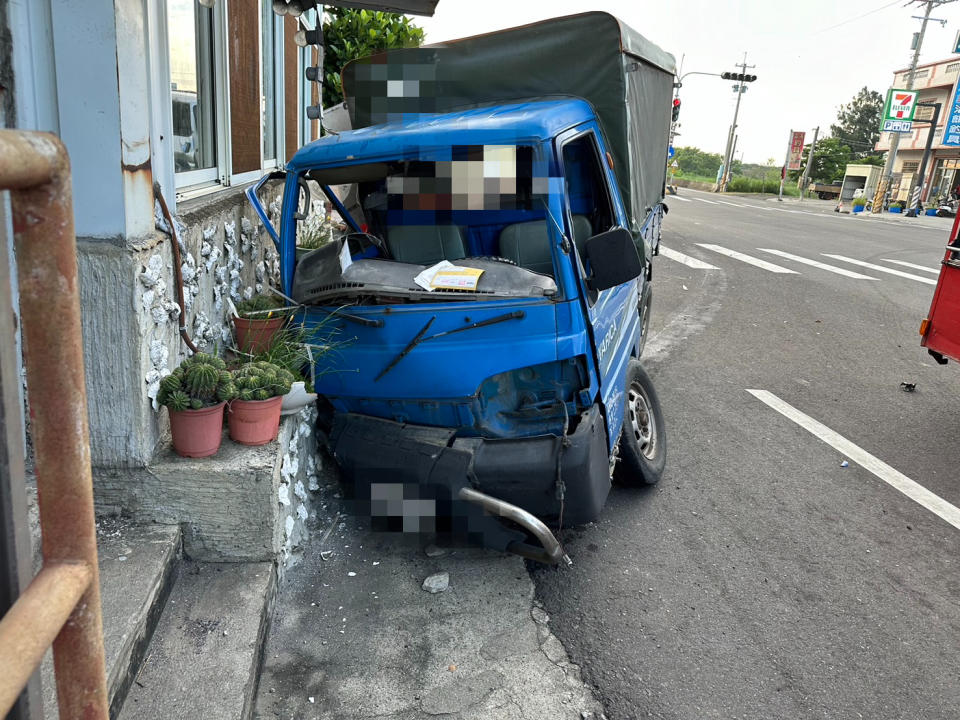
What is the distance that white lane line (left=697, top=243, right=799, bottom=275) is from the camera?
13.0 meters

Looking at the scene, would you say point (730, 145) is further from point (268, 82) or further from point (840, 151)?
point (268, 82)

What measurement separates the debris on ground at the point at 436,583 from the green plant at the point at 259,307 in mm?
1649

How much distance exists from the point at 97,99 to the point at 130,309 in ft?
2.64

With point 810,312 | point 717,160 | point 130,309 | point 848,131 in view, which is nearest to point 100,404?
point 130,309

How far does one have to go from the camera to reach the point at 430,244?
12.5ft

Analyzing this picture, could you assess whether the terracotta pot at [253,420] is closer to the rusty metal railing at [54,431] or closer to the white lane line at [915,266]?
the rusty metal railing at [54,431]

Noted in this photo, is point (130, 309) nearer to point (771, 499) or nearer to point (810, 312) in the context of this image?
point (771, 499)

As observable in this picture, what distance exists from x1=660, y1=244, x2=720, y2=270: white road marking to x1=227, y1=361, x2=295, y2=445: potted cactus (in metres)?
11.2

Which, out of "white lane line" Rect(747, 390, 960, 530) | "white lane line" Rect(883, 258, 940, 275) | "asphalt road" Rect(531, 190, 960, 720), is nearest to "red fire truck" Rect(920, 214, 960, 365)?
"asphalt road" Rect(531, 190, 960, 720)

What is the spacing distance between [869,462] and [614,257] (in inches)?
113

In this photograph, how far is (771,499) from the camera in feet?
14.5

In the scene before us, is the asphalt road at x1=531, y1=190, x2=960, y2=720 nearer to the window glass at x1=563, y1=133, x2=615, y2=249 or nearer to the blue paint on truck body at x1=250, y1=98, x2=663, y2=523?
the blue paint on truck body at x1=250, y1=98, x2=663, y2=523

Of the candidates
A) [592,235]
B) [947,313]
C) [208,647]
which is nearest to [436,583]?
[208,647]

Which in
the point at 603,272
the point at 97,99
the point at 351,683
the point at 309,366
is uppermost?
the point at 97,99
